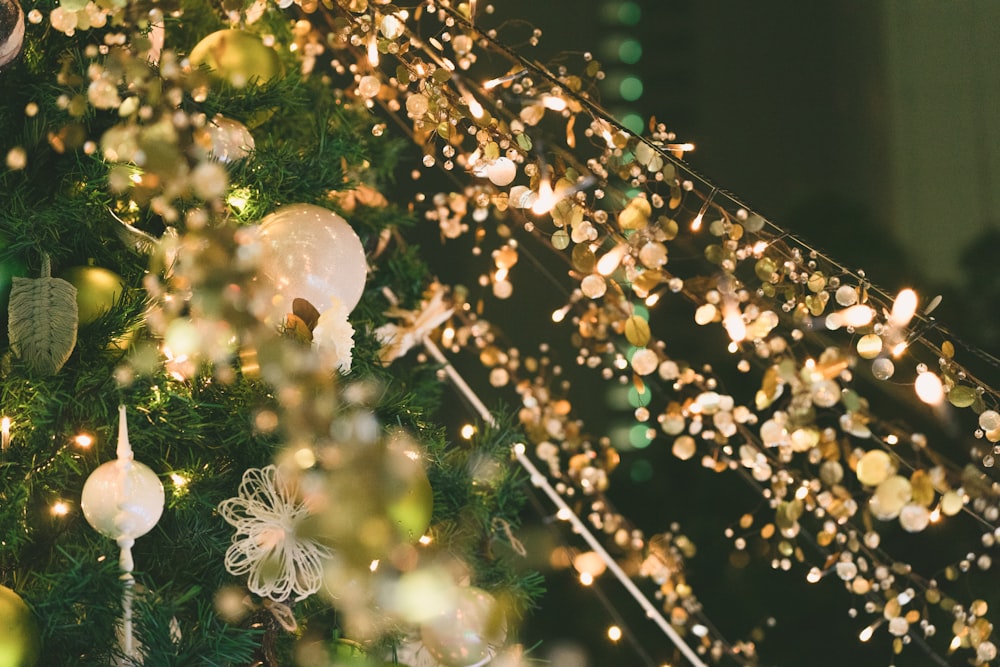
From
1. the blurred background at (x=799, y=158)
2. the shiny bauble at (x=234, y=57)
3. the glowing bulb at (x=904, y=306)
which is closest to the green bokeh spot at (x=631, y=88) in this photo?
the blurred background at (x=799, y=158)

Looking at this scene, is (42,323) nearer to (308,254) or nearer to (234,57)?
(308,254)

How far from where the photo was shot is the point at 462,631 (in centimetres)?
92

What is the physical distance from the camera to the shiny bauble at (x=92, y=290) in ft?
2.78

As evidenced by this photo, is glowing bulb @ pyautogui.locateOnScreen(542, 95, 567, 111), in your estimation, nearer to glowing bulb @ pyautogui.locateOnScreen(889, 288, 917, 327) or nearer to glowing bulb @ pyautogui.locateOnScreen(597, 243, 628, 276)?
glowing bulb @ pyautogui.locateOnScreen(597, 243, 628, 276)

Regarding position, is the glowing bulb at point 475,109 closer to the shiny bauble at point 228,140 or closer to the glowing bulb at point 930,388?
the shiny bauble at point 228,140

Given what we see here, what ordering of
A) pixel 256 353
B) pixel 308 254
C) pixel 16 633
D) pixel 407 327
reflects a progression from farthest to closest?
pixel 407 327 → pixel 308 254 → pixel 16 633 → pixel 256 353

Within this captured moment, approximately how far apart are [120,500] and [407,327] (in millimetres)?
521

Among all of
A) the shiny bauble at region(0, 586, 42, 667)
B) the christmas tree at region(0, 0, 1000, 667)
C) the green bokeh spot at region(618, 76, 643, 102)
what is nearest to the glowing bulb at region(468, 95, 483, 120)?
the christmas tree at region(0, 0, 1000, 667)

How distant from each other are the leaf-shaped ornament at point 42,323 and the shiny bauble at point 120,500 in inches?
4.1

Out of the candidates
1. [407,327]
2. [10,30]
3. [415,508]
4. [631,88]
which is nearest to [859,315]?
[415,508]

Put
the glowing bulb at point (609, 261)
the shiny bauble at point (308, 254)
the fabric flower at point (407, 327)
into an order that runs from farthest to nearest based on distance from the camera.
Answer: the fabric flower at point (407, 327) < the shiny bauble at point (308, 254) < the glowing bulb at point (609, 261)

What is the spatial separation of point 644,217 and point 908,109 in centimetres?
78

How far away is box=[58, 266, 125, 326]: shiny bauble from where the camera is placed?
0.85 m

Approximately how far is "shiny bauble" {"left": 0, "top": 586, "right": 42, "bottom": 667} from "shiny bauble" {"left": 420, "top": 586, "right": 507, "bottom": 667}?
338 mm
